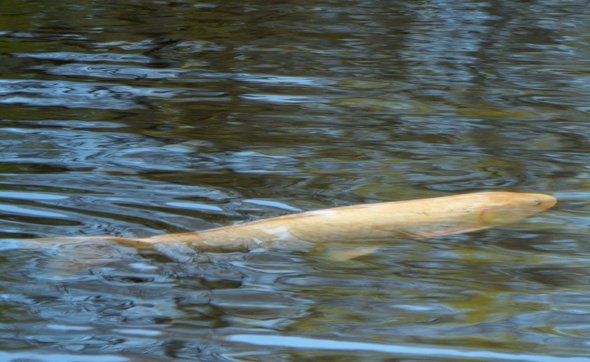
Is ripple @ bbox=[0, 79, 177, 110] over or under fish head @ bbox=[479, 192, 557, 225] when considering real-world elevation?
under

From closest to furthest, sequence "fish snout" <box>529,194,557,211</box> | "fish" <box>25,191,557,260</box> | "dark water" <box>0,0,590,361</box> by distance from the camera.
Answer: "dark water" <box>0,0,590,361</box> < "fish" <box>25,191,557,260</box> < "fish snout" <box>529,194,557,211</box>

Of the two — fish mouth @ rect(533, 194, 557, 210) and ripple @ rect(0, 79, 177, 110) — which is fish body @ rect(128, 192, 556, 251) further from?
ripple @ rect(0, 79, 177, 110)

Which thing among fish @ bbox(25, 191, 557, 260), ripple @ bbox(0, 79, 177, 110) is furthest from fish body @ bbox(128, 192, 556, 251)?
ripple @ bbox(0, 79, 177, 110)

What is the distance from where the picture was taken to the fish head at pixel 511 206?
5.03 meters

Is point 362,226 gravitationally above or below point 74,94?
above

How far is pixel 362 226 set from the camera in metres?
4.72

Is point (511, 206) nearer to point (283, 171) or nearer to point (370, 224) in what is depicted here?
point (370, 224)

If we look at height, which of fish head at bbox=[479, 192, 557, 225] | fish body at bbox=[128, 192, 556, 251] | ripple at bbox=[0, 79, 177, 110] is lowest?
ripple at bbox=[0, 79, 177, 110]

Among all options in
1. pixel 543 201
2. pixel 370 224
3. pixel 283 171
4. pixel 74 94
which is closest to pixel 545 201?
pixel 543 201

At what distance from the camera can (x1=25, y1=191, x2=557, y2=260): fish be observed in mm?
4492

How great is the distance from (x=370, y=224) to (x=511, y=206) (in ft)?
2.60

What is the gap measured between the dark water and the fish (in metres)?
0.07

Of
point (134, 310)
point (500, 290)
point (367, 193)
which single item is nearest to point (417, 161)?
point (367, 193)

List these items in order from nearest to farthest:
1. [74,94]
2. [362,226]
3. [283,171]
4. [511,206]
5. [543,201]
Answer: [362,226] → [511,206] → [543,201] → [283,171] → [74,94]
